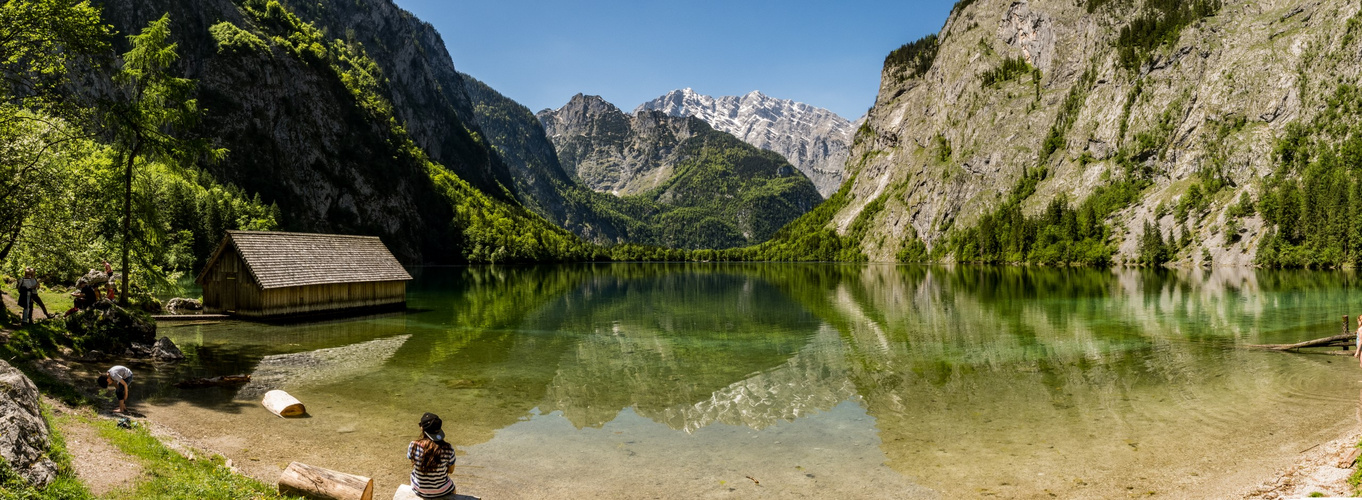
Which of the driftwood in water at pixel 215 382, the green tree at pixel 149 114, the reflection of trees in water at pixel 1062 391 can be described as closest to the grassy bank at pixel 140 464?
the driftwood in water at pixel 215 382

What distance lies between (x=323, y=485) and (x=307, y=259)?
3670cm

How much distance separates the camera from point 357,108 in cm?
17600

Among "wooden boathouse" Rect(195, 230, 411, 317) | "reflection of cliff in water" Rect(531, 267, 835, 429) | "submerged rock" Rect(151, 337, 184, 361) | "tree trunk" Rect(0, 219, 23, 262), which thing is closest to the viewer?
"reflection of cliff in water" Rect(531, 267, 835, 429)

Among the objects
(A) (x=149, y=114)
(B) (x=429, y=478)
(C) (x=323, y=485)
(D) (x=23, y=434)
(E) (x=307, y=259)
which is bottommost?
(C) (x=323, y=485)

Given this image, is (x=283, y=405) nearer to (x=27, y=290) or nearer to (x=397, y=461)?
(x=397, y=461)

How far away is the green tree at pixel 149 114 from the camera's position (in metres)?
22.9

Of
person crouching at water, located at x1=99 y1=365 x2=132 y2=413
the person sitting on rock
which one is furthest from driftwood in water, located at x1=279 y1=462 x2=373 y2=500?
the person sitting on rock

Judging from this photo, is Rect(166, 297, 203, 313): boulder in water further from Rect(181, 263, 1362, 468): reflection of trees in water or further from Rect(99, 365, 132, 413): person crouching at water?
Rect(99, 365, 132, 413): person crouching at water

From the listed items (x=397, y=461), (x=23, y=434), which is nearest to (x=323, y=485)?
(x=397, y=461)

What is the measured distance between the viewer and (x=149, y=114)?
23.5 metres

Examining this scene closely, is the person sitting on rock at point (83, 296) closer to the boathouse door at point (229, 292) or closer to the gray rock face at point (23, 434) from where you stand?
→ the boathouse door at point (229, 292)

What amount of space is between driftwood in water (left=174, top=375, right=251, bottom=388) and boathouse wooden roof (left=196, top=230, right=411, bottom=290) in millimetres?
19057

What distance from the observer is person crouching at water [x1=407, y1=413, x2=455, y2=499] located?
10.7m

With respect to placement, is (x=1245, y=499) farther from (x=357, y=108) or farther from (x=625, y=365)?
(x=357, y=108)
